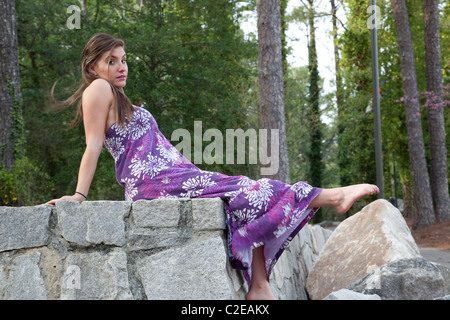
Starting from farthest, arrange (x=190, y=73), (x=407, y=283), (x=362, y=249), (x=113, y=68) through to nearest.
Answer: (x=190, y=73), (x=362, y=249), (x=407, y=283), (x=113, y=68)

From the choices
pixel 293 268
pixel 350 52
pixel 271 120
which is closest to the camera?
pixel 293 268

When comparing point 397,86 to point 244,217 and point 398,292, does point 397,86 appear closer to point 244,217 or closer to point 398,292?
point 398,292

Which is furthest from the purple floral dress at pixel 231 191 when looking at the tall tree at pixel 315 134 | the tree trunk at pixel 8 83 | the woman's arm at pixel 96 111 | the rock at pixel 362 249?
the tall tree at pixel 315 134

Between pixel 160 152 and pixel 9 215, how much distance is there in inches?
36.0

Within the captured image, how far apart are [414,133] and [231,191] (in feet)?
36.8

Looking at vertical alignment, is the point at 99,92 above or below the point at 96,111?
above

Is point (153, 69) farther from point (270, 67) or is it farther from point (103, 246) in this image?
point (103, 246)

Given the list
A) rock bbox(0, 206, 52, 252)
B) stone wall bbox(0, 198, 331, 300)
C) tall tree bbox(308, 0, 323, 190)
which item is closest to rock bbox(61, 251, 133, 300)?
stone wall bbox(0, 198, 331, 300)

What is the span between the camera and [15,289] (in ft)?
9.21

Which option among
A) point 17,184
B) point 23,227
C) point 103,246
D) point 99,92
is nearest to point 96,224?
point 103,246

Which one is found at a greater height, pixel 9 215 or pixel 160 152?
pixel 160 152

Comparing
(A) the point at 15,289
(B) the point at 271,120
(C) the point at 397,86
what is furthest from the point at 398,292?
(C) the point at 397,86

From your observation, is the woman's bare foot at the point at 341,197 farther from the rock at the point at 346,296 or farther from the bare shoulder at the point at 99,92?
the bare shoulder at the point at 99,92

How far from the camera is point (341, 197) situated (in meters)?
2.91
